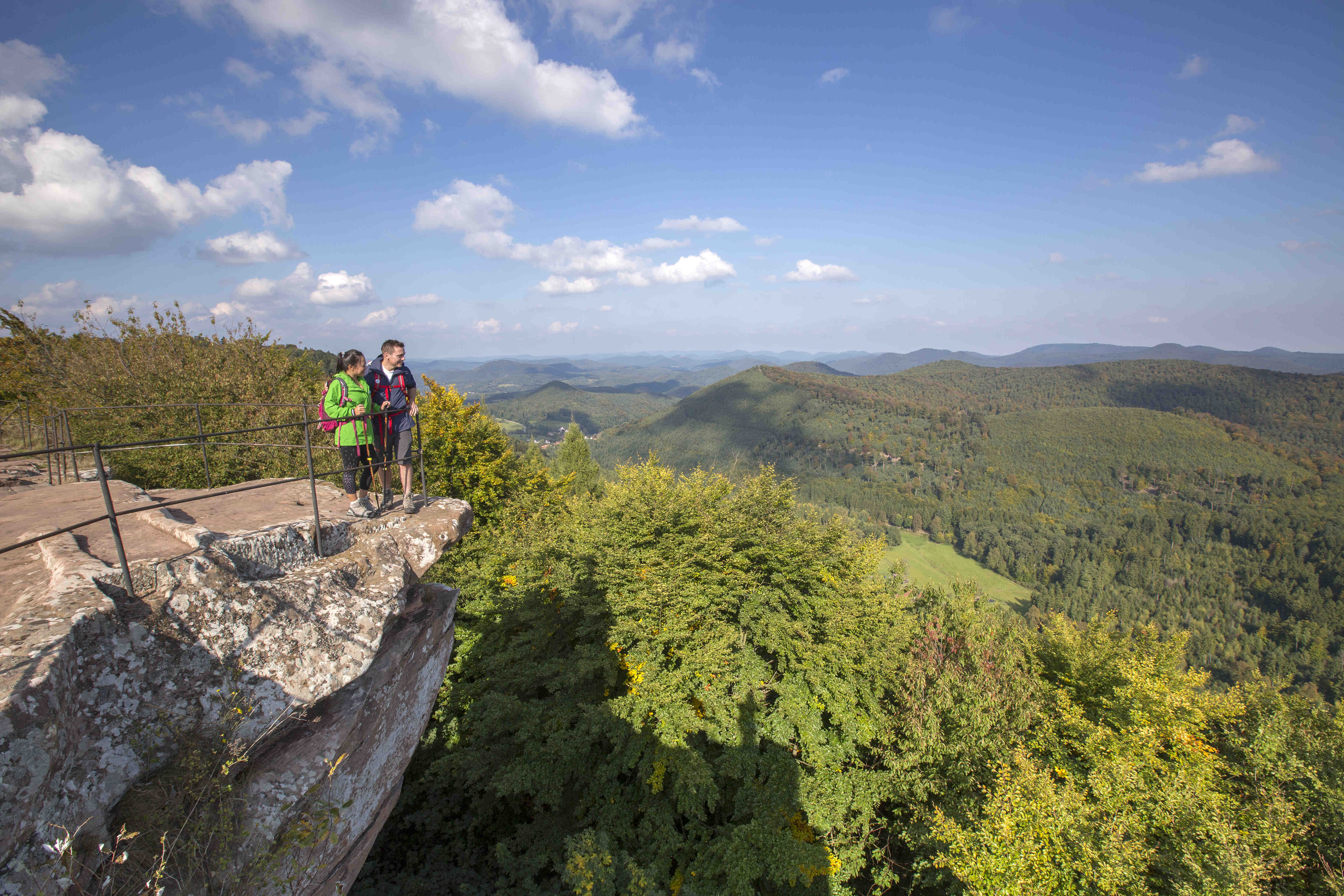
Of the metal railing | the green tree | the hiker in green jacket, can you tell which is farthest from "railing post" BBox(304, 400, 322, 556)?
the green tree

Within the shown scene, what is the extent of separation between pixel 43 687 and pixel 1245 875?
52.1 feet

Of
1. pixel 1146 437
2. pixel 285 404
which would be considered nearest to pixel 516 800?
pixel 285 404

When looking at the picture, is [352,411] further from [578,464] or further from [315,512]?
[578,464]

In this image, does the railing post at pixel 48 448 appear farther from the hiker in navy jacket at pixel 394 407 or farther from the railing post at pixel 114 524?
the railing post at pixel 114 524

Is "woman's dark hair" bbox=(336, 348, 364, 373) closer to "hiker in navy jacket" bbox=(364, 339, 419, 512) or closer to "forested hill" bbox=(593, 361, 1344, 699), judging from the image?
"hiker in navy jacket" bbox=(364, 339, 419, 512)

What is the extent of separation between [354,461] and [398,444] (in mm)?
694

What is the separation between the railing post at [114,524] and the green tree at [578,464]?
3149 centimetres

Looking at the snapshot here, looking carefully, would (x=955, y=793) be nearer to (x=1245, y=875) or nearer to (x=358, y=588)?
(x=1245, y=875)

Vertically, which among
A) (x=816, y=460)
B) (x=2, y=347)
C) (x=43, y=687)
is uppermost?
(x=2, y=347)


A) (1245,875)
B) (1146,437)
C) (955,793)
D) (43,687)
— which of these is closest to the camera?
(43,687)

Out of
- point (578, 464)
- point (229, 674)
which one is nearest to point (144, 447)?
point (229, 674)

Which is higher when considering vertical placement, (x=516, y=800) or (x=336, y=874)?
(x=336, y=874)

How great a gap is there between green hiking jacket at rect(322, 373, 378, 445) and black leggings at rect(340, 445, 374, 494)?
4.7 inches

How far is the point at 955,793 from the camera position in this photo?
11.7 metres
